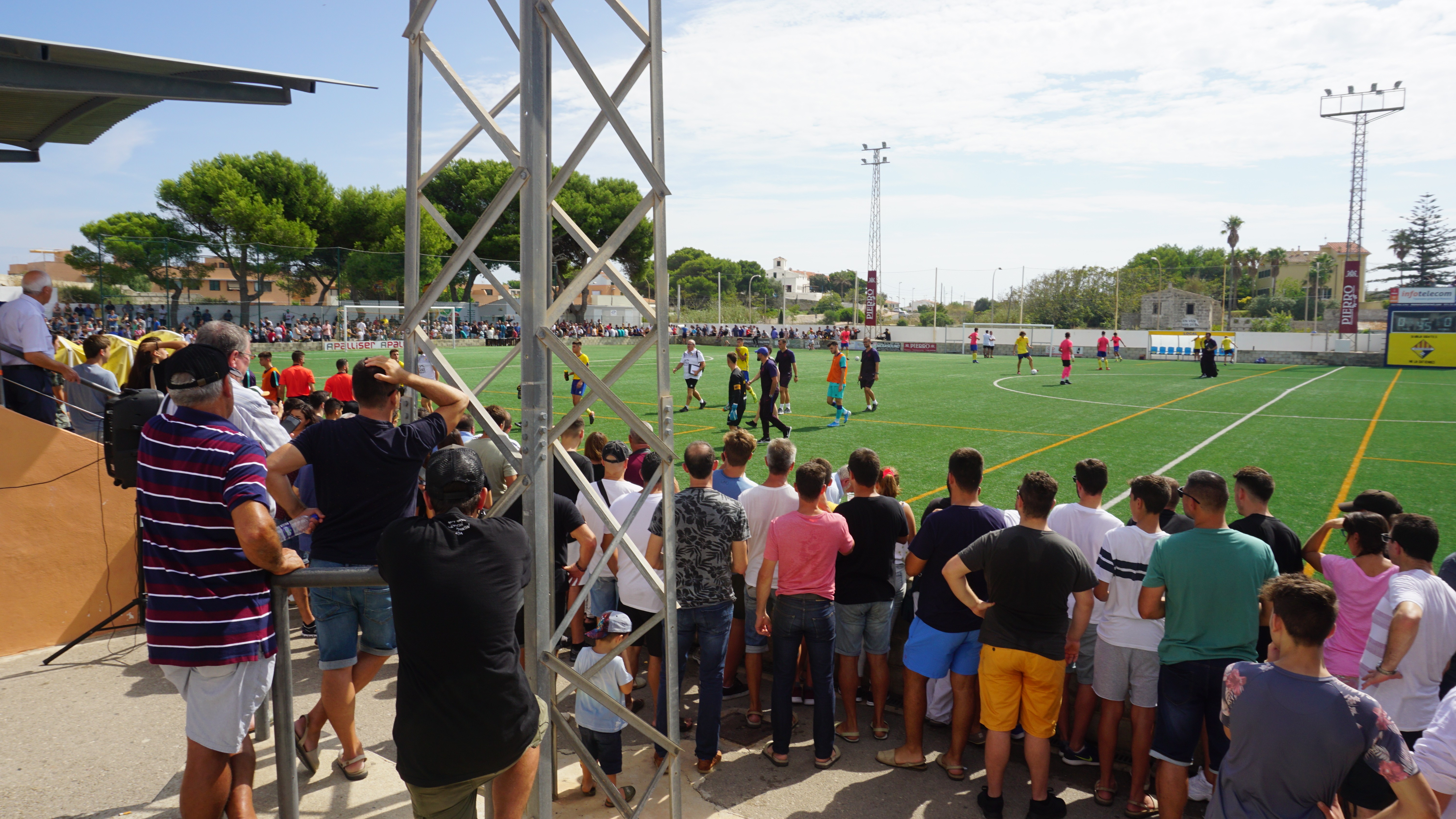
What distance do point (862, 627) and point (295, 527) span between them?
3173mm

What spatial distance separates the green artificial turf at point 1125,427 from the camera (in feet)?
37.5

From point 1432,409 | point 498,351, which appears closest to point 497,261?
point 498,351

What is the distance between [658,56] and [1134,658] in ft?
12.6

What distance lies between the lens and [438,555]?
98.1 inches

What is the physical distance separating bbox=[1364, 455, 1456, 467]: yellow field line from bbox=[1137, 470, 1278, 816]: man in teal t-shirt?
40.3 ft

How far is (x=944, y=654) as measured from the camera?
4570 millimetres

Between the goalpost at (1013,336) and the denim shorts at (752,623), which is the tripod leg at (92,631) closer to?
the denim shorts at (752,623)

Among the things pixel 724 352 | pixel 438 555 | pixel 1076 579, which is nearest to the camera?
pixel 438 555

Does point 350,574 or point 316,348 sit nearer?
point 350,574

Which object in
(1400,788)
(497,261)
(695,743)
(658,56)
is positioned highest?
(497,261)

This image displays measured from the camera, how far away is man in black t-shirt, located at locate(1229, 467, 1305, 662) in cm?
441

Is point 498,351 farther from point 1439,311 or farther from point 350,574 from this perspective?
point 1439,311

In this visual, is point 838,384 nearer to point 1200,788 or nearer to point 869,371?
point 869,371

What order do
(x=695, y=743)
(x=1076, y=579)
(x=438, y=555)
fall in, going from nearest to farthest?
(x=438, y=555) < (x=1076, y=579) < (x=695, y=743)
